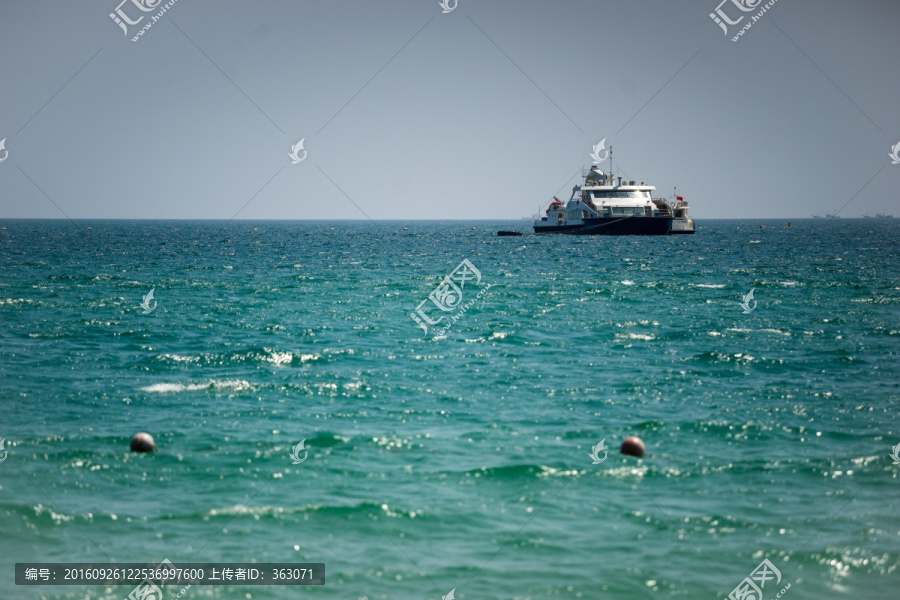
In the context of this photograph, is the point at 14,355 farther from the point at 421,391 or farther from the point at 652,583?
the point at 652,583

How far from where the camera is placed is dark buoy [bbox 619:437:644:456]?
15727 mm

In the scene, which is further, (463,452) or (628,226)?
(628,226)

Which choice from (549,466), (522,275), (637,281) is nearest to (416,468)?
(549,466)

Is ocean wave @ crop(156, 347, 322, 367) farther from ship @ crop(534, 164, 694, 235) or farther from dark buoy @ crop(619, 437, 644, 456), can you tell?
ship @ crop(534, 164, 694, 235)

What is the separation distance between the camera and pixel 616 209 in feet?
384

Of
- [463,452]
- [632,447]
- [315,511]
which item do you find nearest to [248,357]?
[463,452]

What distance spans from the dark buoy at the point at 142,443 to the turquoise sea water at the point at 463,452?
0.81ft

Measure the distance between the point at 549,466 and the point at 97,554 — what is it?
8135 millimetres

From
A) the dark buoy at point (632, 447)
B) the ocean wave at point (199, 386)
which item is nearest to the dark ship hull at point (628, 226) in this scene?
the ocean wave at point (199, 386)

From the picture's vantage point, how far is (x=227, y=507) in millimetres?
13164

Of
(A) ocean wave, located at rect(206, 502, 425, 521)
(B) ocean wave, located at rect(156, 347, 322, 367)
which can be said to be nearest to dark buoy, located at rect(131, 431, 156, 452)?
(A) ocean wave, located at rect(206, 502, 425, 521)

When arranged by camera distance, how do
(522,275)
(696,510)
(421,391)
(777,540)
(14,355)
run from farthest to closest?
(522,275) < (14,355) < (421,391) < (696,510) < (777,540)

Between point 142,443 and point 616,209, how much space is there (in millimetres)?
107667

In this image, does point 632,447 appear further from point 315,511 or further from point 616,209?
point 616,209
